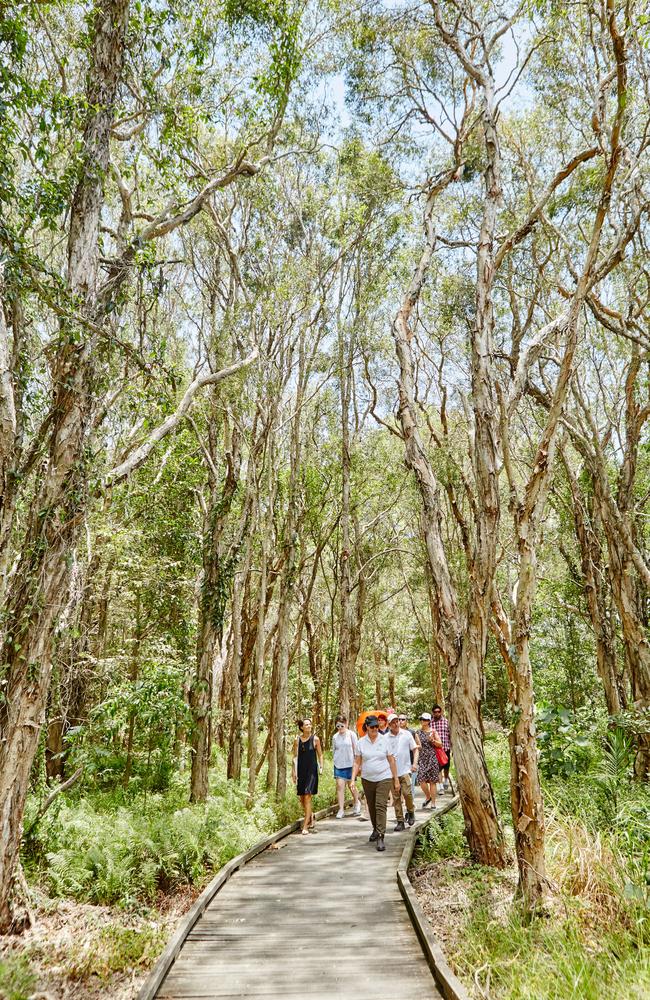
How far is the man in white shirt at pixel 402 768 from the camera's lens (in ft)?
32.0

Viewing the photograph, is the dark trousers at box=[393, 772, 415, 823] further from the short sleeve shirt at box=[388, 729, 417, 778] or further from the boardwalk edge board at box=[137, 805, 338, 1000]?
the boardwalk edge board at box=[137, 805, 338, 1000]

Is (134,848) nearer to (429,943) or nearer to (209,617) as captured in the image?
(209,617)

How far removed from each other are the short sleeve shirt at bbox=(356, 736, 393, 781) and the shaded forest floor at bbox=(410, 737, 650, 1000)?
1178 millimetres

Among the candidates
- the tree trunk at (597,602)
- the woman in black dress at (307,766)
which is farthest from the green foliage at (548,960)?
the tree trunk at (597,602)

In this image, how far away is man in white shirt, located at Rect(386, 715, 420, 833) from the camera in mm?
9750

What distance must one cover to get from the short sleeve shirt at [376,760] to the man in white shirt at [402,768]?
1327mm

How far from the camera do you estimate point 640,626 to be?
34.1 feet

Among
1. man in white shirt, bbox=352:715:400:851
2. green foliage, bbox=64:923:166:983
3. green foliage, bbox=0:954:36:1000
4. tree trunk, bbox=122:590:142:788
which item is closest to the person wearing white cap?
man in white shirt, bbox=352:715:400:851

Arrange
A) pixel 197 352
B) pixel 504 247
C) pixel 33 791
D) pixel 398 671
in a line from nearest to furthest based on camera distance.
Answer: pixel 504 247, pixel 33 791, pixel 197 352, pixel 398 671

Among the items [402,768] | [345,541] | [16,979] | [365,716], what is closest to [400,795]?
[402,768]

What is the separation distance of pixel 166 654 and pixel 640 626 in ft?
29.1

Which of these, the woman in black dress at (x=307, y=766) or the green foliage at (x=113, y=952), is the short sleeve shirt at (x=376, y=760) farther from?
the green foliage at (x=113, y=952)

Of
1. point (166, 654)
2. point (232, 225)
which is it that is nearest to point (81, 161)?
point (232, 225)

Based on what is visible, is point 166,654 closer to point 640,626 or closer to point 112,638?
point 112,638
